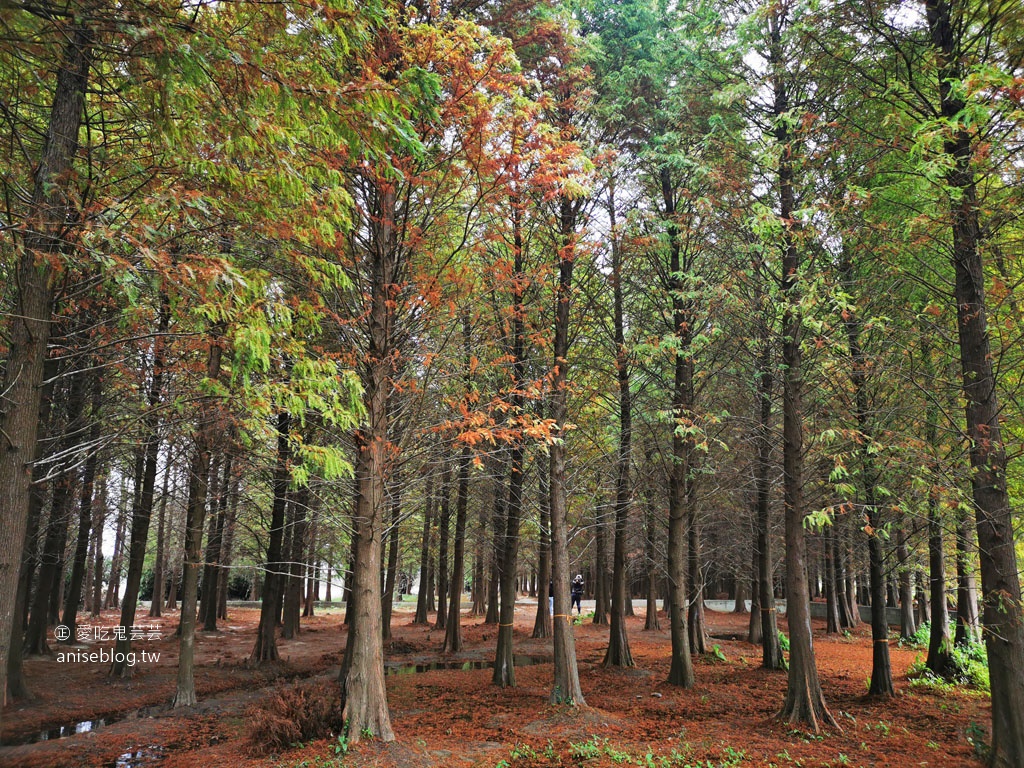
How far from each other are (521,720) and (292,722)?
3.70 m

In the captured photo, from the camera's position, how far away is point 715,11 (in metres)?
10.3

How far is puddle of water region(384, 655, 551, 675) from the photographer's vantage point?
15267 mm

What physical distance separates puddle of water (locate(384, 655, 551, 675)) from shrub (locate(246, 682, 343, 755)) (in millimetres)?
7650

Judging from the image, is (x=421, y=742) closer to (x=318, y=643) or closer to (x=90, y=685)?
(x=90, y=685)

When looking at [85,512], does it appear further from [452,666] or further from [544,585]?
[544,585]

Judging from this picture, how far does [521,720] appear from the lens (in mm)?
9141

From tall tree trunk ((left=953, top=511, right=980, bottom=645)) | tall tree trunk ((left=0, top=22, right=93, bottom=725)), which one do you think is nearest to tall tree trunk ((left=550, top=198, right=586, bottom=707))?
tall tree trunk ((left=0, top=22, right=93, bottom=725))

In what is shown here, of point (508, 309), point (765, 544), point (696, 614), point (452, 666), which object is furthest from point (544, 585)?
point (508, 309)

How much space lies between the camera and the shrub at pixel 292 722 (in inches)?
281

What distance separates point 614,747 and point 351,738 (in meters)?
3.47

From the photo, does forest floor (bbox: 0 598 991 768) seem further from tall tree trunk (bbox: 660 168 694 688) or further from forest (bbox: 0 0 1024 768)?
tall tree trunk (bbox: 660 168 694 688)

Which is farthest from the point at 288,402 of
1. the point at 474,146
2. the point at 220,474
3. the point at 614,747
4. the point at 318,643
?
the point at 318,643

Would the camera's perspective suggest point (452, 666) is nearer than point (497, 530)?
Yes

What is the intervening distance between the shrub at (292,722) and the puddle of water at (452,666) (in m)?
7.65
